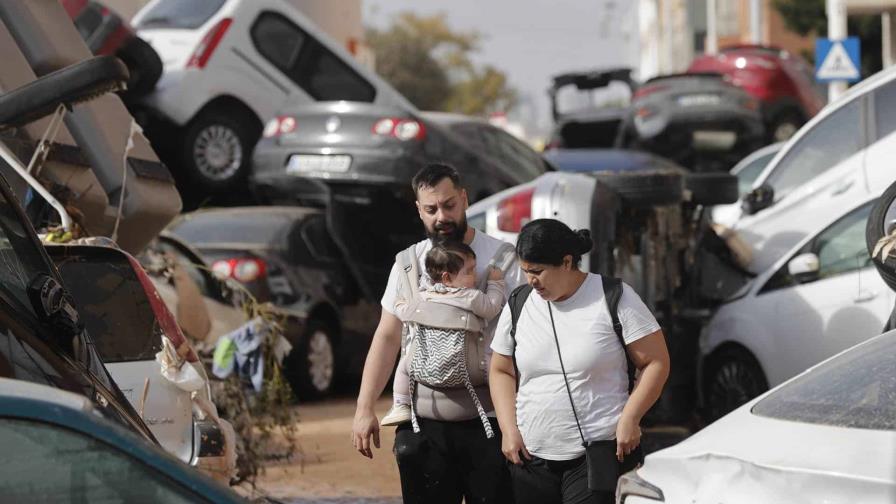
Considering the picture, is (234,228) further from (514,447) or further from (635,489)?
(635,489)

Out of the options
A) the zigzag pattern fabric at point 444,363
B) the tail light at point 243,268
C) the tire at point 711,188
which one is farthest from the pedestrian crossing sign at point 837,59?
the zigzag pattern fabric at point 444,363

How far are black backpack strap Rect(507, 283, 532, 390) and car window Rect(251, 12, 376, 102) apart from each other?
9787 mm

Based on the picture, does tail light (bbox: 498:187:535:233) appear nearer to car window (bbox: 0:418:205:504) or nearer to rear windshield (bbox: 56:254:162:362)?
rear windshield (bbox: 56:254:162:362)

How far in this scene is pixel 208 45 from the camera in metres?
14.8

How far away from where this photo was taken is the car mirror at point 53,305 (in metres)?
4.66

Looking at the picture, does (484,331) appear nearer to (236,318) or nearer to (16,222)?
(16,222)

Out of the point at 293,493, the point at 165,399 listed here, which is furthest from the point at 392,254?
the point at 165,399

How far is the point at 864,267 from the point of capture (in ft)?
30.9

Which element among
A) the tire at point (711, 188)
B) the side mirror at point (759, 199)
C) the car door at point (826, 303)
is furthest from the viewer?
the side mirror at point (759, 199)

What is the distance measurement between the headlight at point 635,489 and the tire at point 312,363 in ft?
26.0

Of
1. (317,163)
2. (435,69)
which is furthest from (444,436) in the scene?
(435,69)

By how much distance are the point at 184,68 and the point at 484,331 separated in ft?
31.3

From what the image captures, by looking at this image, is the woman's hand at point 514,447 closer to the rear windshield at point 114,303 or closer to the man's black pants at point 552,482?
the man's black pants at point 552,482

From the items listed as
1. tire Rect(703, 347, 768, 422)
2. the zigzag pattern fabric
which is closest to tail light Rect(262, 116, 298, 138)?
tire Rect(703, 347, 768, 422)
